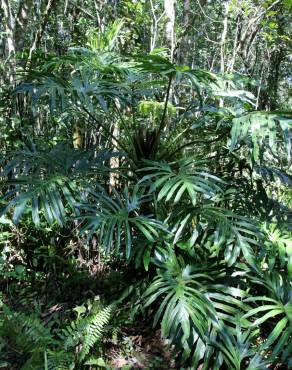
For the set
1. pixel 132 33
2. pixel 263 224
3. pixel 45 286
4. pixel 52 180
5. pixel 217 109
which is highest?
pixel 132 33

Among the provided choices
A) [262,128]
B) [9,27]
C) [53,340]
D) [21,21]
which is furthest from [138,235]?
[21,21]

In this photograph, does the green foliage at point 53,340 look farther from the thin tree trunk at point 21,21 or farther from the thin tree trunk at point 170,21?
the thin tree trunk at point 170,21

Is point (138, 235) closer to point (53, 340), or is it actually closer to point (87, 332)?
point (87, 332)

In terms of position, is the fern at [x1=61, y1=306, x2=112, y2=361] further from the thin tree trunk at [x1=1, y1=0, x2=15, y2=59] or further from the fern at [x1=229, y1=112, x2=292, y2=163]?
the thin tree trunk at [x1=1, y1=0, x2=15, y2=59]

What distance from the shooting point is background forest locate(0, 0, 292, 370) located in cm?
210

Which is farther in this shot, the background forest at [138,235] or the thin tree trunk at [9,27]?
the thin tree trunk at [9,27]

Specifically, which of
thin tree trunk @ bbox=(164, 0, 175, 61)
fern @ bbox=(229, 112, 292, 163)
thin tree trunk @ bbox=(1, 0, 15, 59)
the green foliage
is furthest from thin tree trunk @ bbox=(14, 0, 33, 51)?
the green foliage

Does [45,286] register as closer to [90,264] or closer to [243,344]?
[90,264]

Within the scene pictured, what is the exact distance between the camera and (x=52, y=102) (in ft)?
7.23

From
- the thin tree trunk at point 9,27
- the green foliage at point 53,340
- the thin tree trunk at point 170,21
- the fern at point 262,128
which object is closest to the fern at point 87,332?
the green foliage at point 53,340

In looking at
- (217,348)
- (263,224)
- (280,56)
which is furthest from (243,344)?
(280,56)

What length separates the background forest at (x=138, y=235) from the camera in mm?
2096

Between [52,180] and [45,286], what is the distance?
1.33m

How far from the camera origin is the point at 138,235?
248cm
